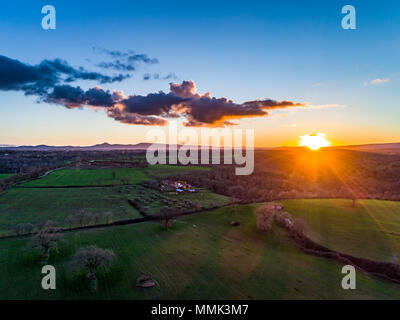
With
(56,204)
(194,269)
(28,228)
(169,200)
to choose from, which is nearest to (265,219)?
(194,269)

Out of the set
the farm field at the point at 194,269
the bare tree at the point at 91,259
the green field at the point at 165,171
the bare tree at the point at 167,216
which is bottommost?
the farm field at the point at 194,269

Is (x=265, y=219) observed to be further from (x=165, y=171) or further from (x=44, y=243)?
(x=165, y=171)

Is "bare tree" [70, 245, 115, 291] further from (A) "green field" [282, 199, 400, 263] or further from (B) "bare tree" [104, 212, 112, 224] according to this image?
(A) "green field" [282, 199, 400, 263]

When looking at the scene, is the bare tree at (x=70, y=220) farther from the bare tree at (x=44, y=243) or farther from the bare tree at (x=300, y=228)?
the bare tree at (x=300, y=228)

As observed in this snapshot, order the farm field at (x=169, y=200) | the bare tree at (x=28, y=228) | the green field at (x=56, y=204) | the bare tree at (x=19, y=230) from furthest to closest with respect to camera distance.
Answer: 1. the farm field at (x=169, y=200)
2. the green field at (x=56, y=204)
3. the bare tree at (x=28, y=228)
4. the bare tree at (x=19, y=230)

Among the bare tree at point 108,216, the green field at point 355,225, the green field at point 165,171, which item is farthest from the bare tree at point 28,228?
the green field at point 165,171
